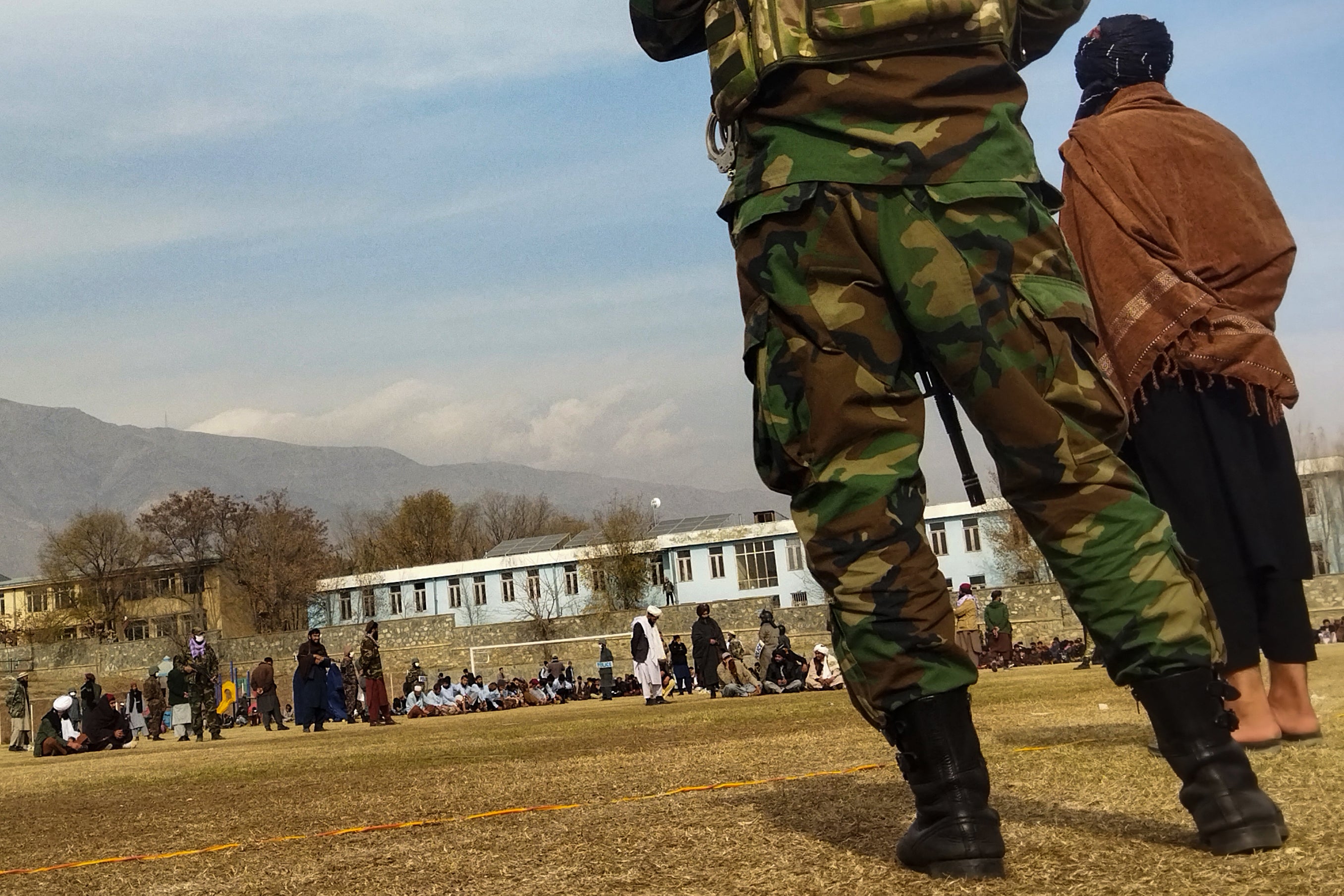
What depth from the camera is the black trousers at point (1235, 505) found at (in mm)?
3457

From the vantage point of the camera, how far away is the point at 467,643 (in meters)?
58.3

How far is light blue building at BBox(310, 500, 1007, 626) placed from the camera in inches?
2955

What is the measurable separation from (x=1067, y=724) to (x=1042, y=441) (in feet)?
9.87

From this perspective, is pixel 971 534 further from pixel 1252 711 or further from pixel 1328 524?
pixel 1252 711

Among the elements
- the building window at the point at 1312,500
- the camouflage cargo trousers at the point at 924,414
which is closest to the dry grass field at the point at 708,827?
the camouflage cargo trousers at the point at 924,414

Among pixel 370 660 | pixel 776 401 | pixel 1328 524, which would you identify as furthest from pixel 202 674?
pixel 1328 524

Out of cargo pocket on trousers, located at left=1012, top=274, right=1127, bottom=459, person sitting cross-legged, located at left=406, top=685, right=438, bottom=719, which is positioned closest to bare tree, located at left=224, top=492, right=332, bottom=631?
person sitting cross-legged, located at left=406, top=685, right=438, bottom=719

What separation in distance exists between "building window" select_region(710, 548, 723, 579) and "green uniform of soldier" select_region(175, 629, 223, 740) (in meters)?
54.1

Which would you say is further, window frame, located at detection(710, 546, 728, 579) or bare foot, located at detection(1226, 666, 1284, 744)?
window frame, located at detection(710, 546, 728, 579)

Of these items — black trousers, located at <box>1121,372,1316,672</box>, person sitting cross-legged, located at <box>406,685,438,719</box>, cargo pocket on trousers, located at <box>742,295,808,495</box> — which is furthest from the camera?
person sitting cross-legged, located at <box>406,685,438,719</box>

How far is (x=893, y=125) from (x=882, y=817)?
4.30 feet

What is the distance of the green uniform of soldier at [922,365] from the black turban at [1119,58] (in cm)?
174

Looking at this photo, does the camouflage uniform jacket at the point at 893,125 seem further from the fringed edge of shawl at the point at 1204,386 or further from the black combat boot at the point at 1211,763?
the fringed edge of shawl at the point at 1204,386

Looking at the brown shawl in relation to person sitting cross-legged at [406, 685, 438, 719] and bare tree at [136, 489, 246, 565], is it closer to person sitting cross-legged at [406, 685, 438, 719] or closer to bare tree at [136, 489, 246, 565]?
person sitting cross-legged at [406, 685, 438, 719]
